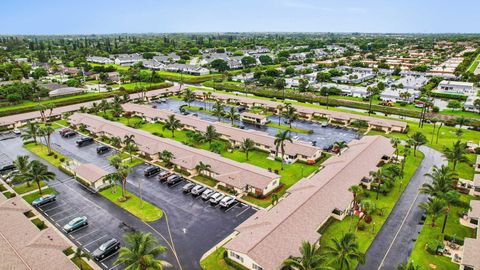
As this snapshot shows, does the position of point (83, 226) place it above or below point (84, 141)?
below

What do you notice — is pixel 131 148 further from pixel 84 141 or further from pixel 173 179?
pixel 84 141

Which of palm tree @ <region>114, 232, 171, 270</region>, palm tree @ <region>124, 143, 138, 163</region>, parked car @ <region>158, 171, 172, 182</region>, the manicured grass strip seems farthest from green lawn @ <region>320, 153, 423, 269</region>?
palm tree @ <region>124, 143, 138, 163</region>

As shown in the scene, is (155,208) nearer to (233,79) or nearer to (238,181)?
(238,181)

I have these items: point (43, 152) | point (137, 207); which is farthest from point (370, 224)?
point (43, 152)

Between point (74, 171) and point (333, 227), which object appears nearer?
point (333, 227)

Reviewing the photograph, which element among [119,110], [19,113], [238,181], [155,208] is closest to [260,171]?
[238,181]
